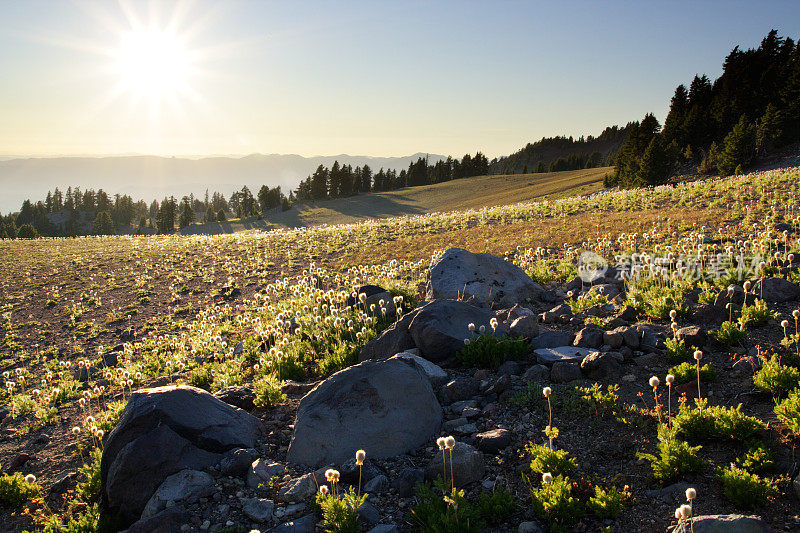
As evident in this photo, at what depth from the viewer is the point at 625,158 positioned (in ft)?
225

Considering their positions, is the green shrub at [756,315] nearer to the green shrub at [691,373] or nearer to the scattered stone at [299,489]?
the green shrub at [691,373]

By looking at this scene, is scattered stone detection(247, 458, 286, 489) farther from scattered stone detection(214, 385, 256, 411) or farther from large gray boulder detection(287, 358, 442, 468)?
scattered stone detection(214, 385, 256, 411)

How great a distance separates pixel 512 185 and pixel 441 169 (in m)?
46.5

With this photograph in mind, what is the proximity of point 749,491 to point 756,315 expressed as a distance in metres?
4.33

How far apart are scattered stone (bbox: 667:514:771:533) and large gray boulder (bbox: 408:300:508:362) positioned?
4.24 m

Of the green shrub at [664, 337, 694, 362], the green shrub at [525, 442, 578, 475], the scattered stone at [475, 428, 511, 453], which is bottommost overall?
the scattered stone at [475, 428, 511, 453]

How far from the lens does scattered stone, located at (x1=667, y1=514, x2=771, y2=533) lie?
3.31m

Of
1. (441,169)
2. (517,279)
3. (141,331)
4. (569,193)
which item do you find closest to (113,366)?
(141,331)

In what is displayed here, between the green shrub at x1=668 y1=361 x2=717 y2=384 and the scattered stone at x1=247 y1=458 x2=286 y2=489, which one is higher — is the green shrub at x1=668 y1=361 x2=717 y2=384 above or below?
above

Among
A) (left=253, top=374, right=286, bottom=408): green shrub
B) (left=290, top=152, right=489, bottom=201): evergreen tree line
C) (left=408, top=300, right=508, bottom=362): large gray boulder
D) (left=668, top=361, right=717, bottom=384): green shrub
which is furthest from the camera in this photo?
(left=290, top=152, right=489, bottom=201): evergreen tree line

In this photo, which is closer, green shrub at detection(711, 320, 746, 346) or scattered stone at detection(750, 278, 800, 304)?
green shrub at detection(711, 320, 746, 346)

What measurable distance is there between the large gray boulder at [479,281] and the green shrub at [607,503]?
6909mm

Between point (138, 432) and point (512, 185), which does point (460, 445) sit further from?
point (512, 185)

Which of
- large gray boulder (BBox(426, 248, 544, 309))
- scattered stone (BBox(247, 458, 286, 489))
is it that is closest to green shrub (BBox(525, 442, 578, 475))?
scattered stone (BBox(247, 458, 286, 489))
